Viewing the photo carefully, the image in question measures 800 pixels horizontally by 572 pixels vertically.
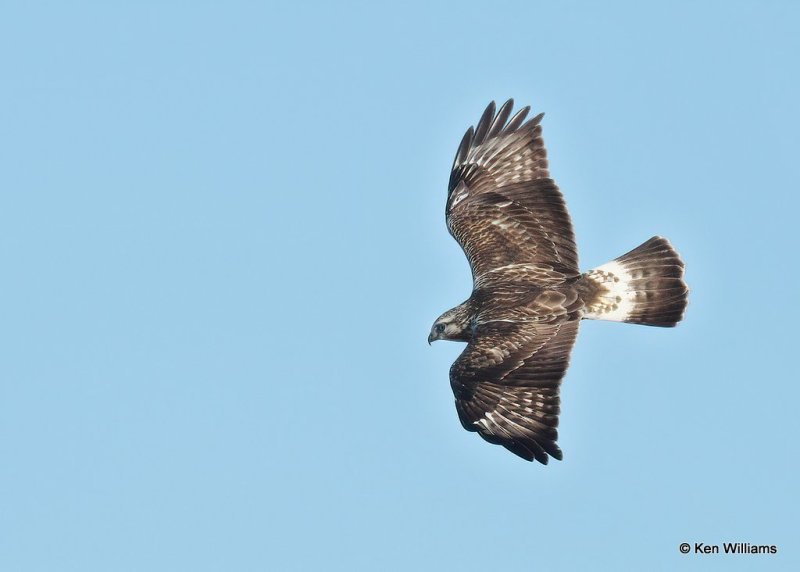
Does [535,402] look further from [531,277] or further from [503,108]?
[503,108]

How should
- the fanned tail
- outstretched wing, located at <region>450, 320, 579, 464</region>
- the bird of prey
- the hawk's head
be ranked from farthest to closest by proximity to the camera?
1. the hawk's head
2. the fanned tail
3. the bird of prey
4. outstretched wing, located at <region>450, 320, 579, 464</region>

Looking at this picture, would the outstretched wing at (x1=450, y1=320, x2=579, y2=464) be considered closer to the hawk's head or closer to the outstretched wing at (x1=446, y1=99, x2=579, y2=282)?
the hawk's head

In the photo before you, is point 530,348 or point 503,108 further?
point 503,108

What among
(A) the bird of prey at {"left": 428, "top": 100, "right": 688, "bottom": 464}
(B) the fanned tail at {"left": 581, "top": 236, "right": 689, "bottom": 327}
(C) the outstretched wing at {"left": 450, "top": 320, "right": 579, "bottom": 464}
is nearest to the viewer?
(C) the outstretched wing at {"left": 450, "top": 320, "right": 579, "bottom": 464}

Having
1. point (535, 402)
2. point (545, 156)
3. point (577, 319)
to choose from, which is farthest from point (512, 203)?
point (535, 402)

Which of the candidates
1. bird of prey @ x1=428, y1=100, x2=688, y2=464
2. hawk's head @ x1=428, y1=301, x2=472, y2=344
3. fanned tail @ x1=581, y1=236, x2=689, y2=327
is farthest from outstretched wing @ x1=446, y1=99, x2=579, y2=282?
hawk's head @ x1=428, y1=301, x2=472, y2=344

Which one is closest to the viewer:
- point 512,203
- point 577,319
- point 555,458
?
point 555,458

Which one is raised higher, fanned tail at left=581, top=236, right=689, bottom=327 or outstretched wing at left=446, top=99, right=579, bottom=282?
outstretched wing at left=446, top=99, right=579, bottom=282
